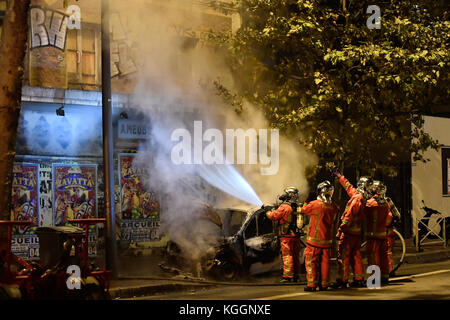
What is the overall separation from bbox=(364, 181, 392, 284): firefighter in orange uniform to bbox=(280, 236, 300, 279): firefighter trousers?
1104 mm

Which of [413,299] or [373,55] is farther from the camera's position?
[373,55]

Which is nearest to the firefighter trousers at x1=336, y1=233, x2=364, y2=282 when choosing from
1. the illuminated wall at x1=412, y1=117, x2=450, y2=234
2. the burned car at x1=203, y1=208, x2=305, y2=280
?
the burned car at x1=203, y1=208, x2=305, y2=280

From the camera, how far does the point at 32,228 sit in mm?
14164

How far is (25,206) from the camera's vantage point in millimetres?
14109

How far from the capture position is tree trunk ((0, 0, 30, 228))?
9.79m

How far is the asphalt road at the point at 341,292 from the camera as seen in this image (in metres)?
9.42

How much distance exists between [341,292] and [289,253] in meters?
1.21

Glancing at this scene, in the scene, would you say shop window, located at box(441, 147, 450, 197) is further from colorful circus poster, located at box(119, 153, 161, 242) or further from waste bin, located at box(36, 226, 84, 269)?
waste bin, located at box(36, 226, 84, 269)

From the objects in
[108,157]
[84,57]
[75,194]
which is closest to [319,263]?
[108,157]

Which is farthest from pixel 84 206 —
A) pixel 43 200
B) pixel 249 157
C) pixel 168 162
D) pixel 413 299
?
pixel 413 299

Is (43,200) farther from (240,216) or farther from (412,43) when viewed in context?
(412,43)
